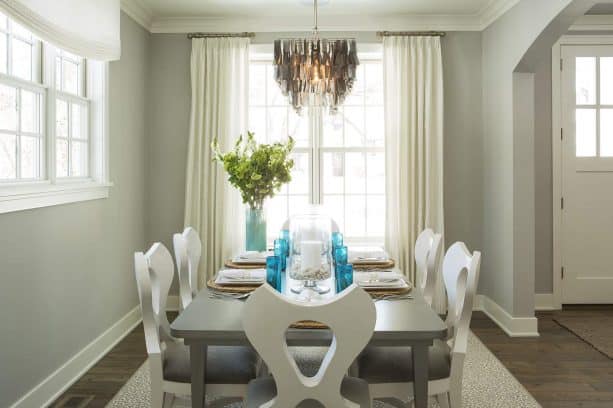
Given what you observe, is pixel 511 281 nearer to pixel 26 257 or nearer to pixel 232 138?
pixel 232 138

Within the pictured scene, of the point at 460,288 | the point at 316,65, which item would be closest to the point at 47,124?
the point at 316,65

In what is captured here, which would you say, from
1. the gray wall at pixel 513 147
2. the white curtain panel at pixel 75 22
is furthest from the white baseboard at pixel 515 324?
the white curtain panel at pixel 75 22

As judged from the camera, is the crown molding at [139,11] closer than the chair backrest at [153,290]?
No

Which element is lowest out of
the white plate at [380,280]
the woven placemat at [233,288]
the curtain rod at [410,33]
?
the woven placemat at [233,288]

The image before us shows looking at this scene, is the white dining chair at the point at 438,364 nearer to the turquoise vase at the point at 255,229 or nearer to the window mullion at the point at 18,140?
the turquoise vase at the point at 255,229

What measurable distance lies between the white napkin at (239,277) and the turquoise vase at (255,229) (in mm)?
556

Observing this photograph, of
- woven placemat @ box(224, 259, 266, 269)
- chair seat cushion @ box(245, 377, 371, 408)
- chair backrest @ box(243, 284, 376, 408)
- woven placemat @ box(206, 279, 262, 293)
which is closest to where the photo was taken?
chair backrest @ box(243, 284, 376, 408)

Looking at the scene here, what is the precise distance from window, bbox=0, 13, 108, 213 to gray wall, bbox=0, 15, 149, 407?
4.7 inches

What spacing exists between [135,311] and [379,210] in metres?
2.37

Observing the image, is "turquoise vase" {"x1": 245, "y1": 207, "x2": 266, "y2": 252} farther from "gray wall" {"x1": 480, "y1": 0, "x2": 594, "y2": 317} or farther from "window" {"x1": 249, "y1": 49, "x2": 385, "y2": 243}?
"gray wall" {"x1": 480, "y1": 0, "x2": 594, "y2": 317}

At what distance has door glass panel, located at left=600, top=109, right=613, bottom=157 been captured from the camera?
4.98m

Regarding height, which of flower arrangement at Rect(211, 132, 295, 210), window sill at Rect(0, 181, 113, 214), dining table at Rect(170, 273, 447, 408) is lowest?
dining table at Rect(170, 273, 447, 408)

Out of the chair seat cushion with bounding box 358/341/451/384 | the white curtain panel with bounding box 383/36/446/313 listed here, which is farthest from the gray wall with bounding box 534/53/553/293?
the chair seat cushion with bounding box 358/341/451/384

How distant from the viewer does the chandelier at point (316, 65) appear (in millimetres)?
2961
